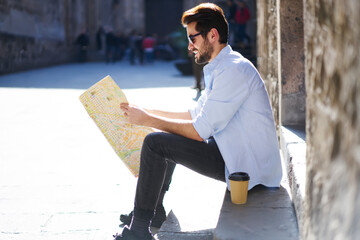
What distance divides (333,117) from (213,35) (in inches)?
55.6

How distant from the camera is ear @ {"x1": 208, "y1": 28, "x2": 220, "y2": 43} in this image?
257 centimetres

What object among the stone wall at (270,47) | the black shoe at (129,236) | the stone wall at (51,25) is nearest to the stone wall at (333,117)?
the black shoe at (129,236)

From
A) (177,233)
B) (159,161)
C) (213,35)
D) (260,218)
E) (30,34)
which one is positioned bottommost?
(30,34)

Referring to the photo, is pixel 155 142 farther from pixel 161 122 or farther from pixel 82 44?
pixel 82 44

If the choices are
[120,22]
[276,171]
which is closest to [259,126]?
[276,171]

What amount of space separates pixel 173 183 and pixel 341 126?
269cm

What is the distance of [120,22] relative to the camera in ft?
91.4

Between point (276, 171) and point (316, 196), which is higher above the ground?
point (316, 196)

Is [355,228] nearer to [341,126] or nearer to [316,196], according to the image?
[341,126]

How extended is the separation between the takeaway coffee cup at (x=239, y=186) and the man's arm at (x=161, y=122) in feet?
0.82

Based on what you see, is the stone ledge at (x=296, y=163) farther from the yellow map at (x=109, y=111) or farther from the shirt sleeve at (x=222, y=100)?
the yellow map at (x=109, y=111)

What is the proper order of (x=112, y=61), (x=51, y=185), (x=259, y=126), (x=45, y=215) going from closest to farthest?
(x=259, y=126) → (x=45, y=215) → (x=51, y=185) → (x=112, y=61)

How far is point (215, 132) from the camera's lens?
8.30ft

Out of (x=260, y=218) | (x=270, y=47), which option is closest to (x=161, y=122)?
(x=260, y=218)
